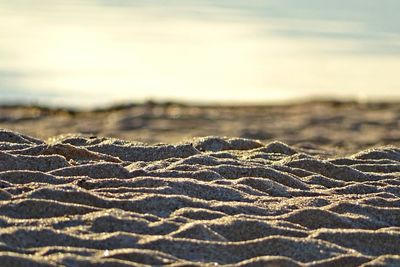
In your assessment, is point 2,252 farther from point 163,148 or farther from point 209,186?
point 163,148

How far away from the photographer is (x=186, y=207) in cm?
551

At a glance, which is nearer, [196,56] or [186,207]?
[186,207]

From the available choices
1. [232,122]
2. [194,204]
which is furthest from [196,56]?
[194,204]

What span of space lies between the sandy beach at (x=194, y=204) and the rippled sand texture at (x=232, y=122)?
2.43 m

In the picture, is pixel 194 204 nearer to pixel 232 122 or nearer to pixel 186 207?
pixel 186 207

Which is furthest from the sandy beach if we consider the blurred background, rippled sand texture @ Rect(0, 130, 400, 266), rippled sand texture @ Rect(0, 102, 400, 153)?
the blurred background

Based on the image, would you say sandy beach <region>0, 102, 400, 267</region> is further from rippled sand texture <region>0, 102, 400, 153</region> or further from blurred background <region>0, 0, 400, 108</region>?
blurred background <region>0, 0, 400, 108</region>

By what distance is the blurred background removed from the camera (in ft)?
45.7

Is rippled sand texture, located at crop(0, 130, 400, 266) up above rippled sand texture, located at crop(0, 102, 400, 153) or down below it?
→ above

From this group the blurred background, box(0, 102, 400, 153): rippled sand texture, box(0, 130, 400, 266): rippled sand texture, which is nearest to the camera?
box(0, 130, 400, 266): rippled sand texture

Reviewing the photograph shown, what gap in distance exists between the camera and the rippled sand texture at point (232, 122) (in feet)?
34.3

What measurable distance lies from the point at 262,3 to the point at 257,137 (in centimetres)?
1170

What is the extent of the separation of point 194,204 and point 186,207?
7cm

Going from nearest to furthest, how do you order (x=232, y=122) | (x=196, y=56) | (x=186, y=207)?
1. (x=186, y=207)
2. (x=232, y=122)
3. (x=196, y=56)
